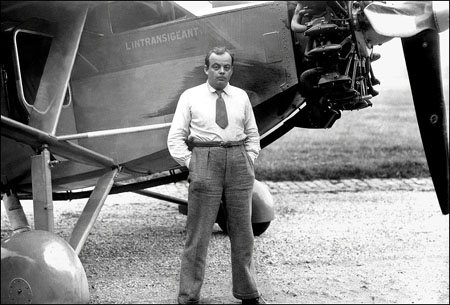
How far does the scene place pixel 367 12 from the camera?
13.1 ft

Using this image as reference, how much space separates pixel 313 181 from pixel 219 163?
5885 mm

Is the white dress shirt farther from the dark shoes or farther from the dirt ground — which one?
the dirt ground

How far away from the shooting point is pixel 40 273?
388 cm

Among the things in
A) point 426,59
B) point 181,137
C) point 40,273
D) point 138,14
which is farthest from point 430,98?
point 40,273

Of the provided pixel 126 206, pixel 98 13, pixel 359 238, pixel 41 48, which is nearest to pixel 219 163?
pixel 98 13

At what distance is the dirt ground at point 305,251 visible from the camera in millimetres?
4684

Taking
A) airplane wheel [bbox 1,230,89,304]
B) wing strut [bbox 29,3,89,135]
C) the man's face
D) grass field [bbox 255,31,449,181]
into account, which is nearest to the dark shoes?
airplane wheel [bbox 1,230,89,304]

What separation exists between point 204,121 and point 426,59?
5.13 ft

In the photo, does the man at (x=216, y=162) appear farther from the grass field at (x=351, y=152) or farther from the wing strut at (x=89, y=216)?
the grass field at (x=351, y=152)

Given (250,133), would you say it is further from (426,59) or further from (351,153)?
(351,153)

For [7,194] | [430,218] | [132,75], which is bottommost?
[430,218]

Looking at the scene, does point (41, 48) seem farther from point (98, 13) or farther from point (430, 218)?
point (430, 218)

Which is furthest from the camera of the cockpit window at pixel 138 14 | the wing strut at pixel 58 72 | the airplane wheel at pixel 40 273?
the cockpit window at pixel 138 14

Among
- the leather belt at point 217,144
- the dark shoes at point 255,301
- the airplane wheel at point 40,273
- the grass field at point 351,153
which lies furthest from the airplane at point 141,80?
the grass field at point 351,153
